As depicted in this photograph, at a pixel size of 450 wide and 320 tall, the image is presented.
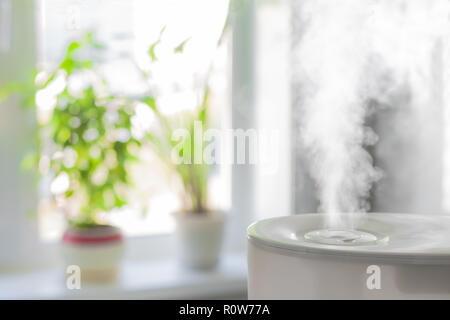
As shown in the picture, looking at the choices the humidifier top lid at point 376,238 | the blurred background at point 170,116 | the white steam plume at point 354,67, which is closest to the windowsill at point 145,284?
the blurred background at point 170,116

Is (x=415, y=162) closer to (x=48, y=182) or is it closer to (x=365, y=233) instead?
(x=365, y=233)

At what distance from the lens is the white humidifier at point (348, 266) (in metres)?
0.59

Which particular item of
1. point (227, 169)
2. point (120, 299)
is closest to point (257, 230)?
point (120, 299)

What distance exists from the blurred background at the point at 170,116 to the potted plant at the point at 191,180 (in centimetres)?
3

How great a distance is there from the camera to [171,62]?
1.56m

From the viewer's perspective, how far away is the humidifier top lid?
596 millimetres

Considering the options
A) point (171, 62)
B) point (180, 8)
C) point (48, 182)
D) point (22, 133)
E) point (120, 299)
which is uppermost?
point (180, 8)

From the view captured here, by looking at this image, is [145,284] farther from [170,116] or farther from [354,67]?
[354,67]

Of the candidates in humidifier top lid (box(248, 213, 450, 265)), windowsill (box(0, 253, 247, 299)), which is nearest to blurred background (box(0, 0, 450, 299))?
windowsill (box(0, 253, 247, 299))

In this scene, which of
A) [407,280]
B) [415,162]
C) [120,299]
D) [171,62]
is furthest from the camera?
[171,62]

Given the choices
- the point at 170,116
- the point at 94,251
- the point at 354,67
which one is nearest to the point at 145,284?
the point at 94,251

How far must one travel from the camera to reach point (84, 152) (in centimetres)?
144

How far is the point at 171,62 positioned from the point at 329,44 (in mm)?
419

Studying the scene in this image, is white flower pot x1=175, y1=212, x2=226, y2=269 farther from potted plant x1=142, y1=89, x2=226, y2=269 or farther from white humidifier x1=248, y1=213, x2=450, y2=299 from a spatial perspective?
white humidifier x1=248, y1=213, x2=450, y2=299
